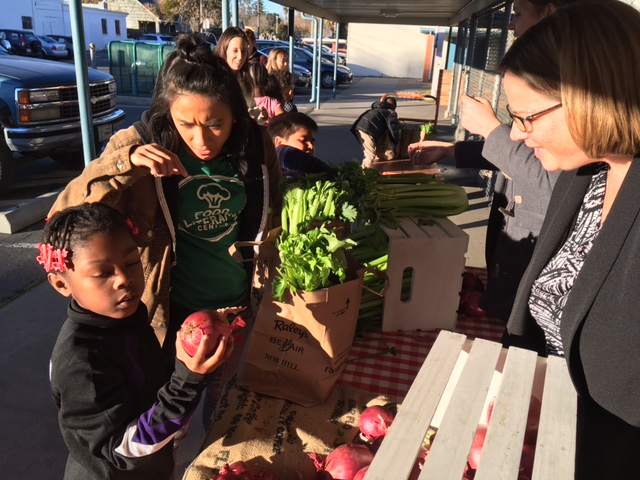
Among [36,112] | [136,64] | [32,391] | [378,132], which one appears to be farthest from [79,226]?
[136,64]

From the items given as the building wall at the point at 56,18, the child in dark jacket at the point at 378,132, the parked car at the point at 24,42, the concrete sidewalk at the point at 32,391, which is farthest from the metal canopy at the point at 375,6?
the building wall at the point at 56,18

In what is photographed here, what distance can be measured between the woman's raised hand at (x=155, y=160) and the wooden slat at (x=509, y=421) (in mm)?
1237

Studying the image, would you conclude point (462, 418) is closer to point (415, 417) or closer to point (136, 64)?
point (415, 417)

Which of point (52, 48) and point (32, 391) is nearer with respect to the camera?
point (32, 391)

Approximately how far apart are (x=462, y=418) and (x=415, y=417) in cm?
11

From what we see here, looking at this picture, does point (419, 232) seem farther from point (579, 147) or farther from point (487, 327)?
point (579, 147)

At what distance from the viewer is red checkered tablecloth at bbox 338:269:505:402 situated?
2.01 m

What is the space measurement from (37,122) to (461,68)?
980cm

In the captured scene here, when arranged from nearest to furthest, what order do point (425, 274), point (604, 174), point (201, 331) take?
point (201, 331) → point (604, 174) → point (425, 274)

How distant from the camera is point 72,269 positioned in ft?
5.03

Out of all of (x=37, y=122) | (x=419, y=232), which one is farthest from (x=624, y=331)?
(x=37, y=122)

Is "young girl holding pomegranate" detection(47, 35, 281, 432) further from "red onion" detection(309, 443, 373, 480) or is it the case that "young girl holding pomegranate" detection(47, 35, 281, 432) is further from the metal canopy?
the metal canopy

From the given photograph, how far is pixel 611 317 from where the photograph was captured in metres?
1.34

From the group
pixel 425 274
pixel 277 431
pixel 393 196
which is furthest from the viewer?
pixel 393 196
